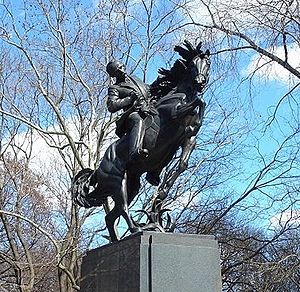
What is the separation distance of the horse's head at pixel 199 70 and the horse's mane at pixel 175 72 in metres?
0.07

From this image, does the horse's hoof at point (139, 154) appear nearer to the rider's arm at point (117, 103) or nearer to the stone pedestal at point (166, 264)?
the rider's arm at point (117, 103)

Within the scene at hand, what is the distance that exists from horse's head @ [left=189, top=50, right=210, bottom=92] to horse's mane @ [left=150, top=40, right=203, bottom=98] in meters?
0.07

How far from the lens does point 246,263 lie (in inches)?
720

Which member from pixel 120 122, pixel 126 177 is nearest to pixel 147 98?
pixel 120 122

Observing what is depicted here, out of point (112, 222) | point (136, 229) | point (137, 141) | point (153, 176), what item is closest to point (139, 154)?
point (137, 141)

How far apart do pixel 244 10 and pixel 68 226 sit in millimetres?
9185

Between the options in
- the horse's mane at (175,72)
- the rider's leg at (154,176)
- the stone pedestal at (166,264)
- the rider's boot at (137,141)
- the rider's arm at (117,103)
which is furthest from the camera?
the rider's leg at (154,176)

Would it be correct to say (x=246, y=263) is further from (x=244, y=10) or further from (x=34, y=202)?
(x=244, y=10)

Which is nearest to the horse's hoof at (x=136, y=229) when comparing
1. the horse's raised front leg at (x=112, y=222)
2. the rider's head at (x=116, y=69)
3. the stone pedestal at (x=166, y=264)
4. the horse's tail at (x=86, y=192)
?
the stone pedestal at (x=166, y=264)

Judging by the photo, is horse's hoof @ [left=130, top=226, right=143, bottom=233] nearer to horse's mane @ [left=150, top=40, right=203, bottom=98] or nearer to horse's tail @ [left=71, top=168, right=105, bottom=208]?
horse's tail @ [left=71, top=168, right=105, bottom=208]

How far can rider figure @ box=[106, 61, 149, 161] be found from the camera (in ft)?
20.2

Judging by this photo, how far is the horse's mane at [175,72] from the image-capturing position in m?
6.37

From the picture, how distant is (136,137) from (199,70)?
41.7 inches

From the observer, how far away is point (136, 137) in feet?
20.2
